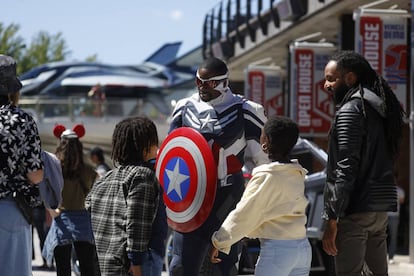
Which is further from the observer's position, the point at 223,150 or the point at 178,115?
the point at 178,115

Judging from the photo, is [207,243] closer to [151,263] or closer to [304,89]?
[151,263]

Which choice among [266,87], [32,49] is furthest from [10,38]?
[266,87]

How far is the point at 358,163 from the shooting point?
19.1 feet

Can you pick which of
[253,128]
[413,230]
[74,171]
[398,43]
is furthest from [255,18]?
[253,128]

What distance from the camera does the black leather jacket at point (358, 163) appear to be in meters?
5.79

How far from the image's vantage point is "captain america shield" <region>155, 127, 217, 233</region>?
657cm

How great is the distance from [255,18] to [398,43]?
977 centimetres

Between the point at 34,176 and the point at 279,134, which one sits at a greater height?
the point at 279,134

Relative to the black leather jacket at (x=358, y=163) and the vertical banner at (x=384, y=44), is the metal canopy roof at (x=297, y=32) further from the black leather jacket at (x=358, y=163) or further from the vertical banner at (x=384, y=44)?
the black leather jacket at (x=358, y=163)

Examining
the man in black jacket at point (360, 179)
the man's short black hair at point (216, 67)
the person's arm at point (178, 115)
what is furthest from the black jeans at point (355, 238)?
the person's arm at point (178, 115)

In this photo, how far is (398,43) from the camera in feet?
51.5

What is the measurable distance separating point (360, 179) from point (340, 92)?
1.83 feet

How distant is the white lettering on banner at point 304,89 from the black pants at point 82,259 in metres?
12.6

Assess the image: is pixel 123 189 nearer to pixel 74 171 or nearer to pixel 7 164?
pixel 7 164
